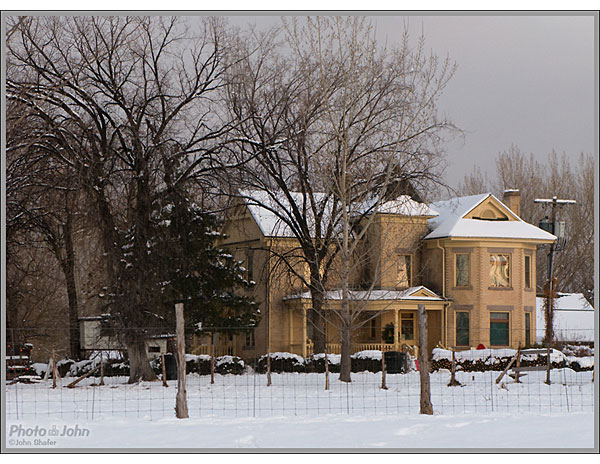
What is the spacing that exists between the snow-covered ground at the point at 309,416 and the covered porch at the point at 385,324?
1110cm

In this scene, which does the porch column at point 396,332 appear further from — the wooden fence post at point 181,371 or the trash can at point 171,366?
the wooden fence post at point 181,371

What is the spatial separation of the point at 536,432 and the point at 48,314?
37.2m

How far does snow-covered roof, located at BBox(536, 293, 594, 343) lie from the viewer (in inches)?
1753

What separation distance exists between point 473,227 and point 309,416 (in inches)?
940

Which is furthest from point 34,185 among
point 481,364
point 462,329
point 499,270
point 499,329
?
point 499,329


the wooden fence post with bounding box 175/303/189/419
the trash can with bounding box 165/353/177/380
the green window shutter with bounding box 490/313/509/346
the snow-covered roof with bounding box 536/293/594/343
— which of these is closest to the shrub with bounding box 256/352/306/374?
the trash can with bounding box 165/353/177/380

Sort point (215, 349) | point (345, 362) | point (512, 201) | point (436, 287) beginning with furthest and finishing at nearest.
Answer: point (512, 201) → point (436, 287) → point (215, 349) → point (345, 362)

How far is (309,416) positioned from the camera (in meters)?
16.8

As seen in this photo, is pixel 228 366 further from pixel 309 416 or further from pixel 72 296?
pixel 309 416

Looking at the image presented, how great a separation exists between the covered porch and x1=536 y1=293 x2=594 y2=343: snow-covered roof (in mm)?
7265

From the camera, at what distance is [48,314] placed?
4747 cm

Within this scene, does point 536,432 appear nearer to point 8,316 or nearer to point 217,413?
point 217,413

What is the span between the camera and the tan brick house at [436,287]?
38500mm

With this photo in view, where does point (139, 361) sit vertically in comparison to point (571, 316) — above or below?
below
